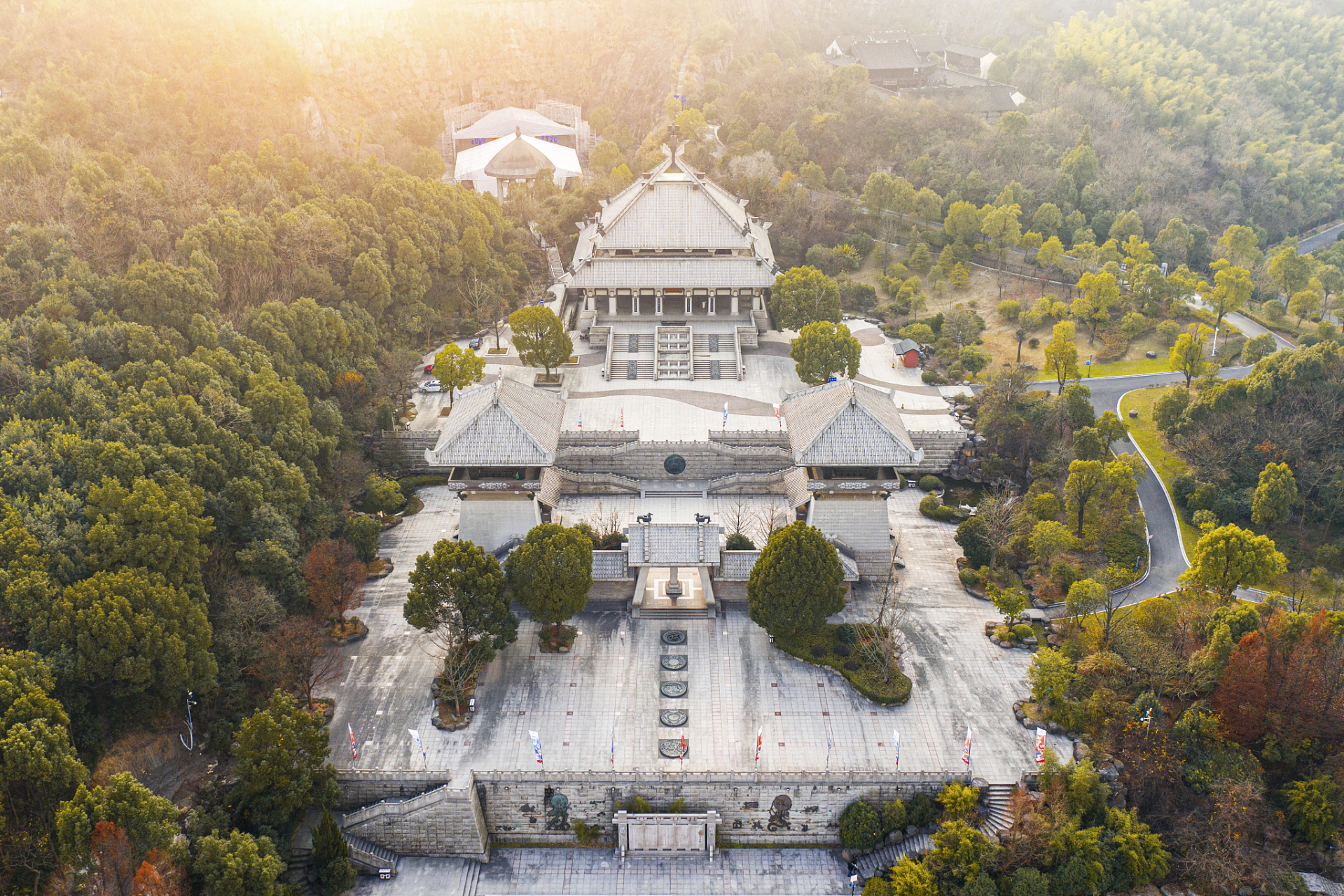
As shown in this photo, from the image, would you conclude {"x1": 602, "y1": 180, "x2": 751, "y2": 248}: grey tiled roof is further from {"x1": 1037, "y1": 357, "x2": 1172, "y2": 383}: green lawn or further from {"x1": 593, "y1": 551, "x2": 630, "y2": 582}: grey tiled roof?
{"x1": 593, "y1": 551, "x2": 630, "y2": 582}: grey tiled roof

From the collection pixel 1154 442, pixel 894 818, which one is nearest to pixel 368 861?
pixel 894 818

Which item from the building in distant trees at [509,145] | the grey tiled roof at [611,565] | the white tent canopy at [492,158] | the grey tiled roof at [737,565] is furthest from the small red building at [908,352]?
the white tent canopy at [492,158]

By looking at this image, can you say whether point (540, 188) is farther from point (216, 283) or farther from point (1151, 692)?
point (1151, 692)

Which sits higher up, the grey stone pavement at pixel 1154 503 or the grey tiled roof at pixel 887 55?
the grey tiled roof at pixel 887 55

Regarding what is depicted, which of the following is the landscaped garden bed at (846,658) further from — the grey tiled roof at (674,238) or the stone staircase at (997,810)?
the grey tiled roof at (674,238)

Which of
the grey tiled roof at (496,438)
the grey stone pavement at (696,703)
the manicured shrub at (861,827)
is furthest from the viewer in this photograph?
the grey tiled roof at (496,438)

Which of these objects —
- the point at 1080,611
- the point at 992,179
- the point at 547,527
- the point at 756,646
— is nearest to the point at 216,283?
the point at 547,527

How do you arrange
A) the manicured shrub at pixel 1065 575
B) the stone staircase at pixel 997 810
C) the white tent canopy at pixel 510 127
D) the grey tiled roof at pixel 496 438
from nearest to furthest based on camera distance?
the stone staircase at pixel 997 810 < the grey tiled roof at pixel 496 438 < the manicured shrub at pixel 1065 575 < the white tent canopy at pixel 510 127

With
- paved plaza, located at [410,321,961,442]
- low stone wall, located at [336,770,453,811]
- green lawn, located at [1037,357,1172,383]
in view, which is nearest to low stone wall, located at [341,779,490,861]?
low stone wall, located at [336,770,453,811]
